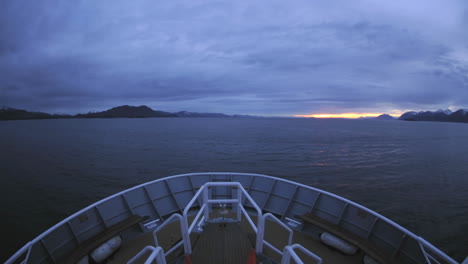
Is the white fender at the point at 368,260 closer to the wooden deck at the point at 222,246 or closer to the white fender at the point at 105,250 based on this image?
the wooden deck at the point at 222,246

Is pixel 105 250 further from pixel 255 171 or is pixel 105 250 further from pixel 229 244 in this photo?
pixel 255 171

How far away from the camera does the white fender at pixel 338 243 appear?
5995mm

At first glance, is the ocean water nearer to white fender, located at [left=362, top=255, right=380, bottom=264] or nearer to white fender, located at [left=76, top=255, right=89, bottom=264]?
white fender, located at [left=76, top=255, right=89, bottom=264]

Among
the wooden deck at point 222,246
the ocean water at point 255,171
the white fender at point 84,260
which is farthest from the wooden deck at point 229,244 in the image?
the ocean water at point 255,171

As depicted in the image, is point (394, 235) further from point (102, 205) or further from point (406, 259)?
point (102, 205)

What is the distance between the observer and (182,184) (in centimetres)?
941

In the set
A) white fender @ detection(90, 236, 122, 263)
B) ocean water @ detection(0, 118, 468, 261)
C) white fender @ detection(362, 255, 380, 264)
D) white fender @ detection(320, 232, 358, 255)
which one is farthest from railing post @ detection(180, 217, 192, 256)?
ocean water @ detection(0, 118, 468, 261)

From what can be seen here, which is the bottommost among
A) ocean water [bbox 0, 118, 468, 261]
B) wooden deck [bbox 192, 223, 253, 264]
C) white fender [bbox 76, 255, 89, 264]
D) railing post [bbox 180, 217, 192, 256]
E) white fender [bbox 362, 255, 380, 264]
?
ocean water [bbox 0, 118, 468, 261]

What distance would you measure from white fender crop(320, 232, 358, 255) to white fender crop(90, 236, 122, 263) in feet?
21.2

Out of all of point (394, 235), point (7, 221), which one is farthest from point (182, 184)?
point (7, 221)

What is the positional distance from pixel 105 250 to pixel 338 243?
22.8 feet

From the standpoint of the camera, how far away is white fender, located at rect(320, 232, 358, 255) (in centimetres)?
600

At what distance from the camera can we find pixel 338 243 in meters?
6.16

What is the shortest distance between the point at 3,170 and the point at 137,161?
52.0ft
